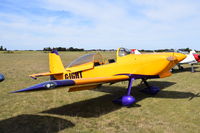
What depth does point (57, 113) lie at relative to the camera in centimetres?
517

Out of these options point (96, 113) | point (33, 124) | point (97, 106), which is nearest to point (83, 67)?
point (97, 106)

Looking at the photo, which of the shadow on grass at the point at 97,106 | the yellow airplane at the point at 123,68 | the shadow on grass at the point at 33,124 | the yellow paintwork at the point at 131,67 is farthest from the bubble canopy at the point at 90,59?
the shadow on grass at the point at 33,124

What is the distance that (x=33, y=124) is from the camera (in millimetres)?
4387

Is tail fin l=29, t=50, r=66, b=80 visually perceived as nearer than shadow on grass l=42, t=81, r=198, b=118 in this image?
No

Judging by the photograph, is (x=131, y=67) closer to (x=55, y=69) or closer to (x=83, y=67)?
(x=83, y=67)

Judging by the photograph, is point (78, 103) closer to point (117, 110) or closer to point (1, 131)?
point (117, 110)

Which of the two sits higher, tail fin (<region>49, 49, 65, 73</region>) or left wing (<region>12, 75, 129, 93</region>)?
tail fin (<region>49, 49, 65, 73</region>)

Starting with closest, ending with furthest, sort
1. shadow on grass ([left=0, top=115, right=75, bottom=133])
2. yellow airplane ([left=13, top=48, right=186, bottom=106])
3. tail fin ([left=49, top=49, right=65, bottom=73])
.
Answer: shadow on grass ([left=0, top=115, right=75, bottom=133])
yellow airplane ([left=13, top=48, right=186, bottom=106])
tail fin ([left=49, top=49, right=65, bottom=73])

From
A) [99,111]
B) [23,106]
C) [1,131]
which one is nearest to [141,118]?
[99,111]

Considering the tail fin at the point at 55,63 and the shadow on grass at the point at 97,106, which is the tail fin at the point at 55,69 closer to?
the tail fin at the point at 55,63

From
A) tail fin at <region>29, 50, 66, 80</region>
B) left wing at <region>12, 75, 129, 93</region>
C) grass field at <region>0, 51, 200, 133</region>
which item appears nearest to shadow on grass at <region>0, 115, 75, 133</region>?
grass field at <region>0, 51, 200, 133</region>

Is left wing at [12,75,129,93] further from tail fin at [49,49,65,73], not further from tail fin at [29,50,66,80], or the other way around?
tail fin at [49,49,65,73]

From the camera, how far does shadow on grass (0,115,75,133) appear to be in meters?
4.05

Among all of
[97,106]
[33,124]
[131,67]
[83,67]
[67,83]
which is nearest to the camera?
[67,83]
